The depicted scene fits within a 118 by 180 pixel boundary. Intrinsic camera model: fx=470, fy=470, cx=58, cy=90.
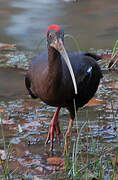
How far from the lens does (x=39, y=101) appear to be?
5770 mm

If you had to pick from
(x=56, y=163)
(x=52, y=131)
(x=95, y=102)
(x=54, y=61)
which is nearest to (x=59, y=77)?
(x=54, y=61)

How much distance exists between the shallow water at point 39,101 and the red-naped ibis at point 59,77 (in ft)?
0.94

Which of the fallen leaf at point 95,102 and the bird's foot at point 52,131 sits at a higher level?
the fallen leaf at point 95,102

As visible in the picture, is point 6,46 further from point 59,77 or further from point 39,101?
point 59,77

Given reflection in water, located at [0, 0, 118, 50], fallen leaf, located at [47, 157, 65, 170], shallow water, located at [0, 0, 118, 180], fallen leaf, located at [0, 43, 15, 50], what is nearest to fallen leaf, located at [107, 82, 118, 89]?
shallow water, located at [0, 0, 118, 180]

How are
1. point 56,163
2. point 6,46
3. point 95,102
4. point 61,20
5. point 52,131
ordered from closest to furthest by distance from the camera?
point 56,163 → point 52,131 → point 95,102 → point 6,46 → point 61,20

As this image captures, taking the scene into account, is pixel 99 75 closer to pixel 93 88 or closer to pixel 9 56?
pixel 93 88

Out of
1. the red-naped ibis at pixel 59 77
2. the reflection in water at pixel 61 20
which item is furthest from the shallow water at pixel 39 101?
the red-naped ibis at pixel 59 77

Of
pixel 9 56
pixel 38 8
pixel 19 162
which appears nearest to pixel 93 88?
pixel 19 162

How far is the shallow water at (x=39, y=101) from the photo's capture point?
14.5ft

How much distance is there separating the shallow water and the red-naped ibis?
0.29m

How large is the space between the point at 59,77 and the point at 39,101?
1.56 meters

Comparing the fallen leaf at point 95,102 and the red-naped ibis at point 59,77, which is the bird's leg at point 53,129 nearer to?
the red-naped ibis at point 59,77

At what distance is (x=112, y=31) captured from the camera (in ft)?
28.6
